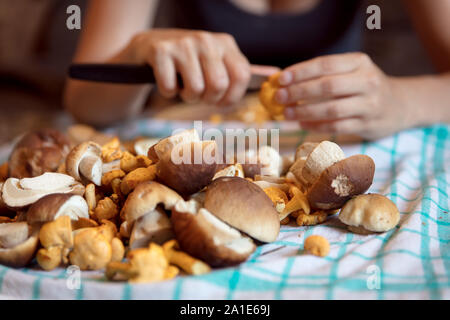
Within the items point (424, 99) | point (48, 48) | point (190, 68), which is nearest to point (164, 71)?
point (190, 68)

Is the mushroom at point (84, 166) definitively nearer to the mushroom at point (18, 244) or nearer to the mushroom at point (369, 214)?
the mushroom at point (18, 244)

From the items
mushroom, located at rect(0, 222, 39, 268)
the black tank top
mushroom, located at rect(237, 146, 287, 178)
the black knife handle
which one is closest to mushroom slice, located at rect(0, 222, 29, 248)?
mushroom, located at rect(0, 222, 39, 268)

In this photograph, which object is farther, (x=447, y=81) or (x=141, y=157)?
(x=447, y=81)

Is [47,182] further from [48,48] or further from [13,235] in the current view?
[48,48]

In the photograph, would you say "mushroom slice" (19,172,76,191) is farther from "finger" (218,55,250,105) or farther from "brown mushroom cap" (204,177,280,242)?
"finger" (218,55,250,105)
